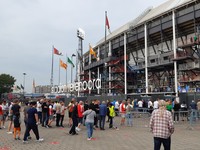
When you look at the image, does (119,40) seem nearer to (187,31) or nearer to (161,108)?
(187,31)

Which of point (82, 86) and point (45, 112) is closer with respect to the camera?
point (45, 112)

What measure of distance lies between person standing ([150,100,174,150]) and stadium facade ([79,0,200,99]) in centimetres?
3003

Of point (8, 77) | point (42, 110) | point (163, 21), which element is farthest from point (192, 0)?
point (8, 77)

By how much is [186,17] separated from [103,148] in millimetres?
31251

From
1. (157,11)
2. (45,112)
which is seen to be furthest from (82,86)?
(45,112)

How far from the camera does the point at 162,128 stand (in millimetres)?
5500

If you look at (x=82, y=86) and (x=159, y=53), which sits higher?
(x=159, y=53)

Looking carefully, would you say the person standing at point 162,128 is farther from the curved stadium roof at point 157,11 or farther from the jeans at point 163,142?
the curved stadium roof at point 157,11

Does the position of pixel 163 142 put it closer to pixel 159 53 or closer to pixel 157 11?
pixel 159 53

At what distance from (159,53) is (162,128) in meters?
40.4

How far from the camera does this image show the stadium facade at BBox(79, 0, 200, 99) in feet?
116

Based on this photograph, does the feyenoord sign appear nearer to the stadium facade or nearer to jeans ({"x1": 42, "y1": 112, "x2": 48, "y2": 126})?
the stadium facade

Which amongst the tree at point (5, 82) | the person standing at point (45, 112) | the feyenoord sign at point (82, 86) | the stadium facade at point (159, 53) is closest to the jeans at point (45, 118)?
the person standing at point (45, 112)

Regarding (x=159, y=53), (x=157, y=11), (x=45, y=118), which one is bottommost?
(x=45, y=118)
